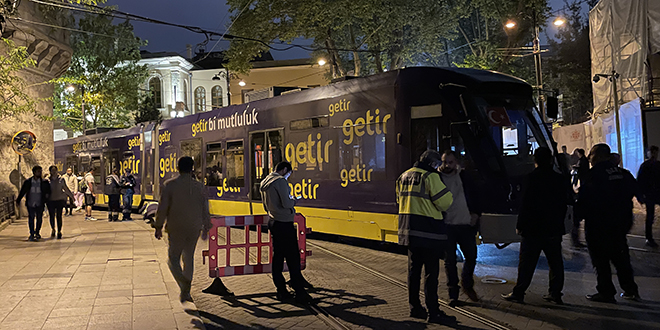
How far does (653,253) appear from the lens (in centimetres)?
1023

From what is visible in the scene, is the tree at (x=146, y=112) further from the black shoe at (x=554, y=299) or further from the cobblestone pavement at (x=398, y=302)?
the black shoe at (x=554, y=299)

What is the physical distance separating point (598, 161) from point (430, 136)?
3.13m

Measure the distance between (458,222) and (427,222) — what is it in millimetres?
961

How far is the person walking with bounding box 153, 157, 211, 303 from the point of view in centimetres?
685

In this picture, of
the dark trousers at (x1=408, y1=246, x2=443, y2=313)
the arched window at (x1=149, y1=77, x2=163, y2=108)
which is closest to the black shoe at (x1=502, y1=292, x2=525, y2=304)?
the dark trousers at (x1=408, y1=246, x2=443, y2=313)

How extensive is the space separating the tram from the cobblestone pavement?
3.66 ft

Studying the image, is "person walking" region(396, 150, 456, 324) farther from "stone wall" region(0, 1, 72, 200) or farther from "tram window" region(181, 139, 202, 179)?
"stone wall" region(0, 1, 72, 200)

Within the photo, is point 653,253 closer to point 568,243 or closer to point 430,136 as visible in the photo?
point 568,243

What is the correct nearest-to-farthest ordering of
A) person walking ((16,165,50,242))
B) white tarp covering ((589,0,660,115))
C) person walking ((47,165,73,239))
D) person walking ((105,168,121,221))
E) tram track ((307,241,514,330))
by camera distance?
tram track ((307,241,514,330))
person walking ((16,165,50,242))
person walking ((47,165,73,239))
person walking ((105,168,121,221))
white tarp covering ((589,0,660,115))

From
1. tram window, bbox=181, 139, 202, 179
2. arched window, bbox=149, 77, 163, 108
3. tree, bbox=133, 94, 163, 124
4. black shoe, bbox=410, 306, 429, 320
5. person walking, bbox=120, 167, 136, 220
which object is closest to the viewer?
black shoe, bbox=410, 306, 429, 320

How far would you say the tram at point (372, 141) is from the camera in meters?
9.30

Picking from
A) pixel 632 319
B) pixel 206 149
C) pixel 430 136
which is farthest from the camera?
pixel 206 149

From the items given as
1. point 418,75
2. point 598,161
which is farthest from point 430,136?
point 598,161

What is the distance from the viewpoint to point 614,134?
2325cm
